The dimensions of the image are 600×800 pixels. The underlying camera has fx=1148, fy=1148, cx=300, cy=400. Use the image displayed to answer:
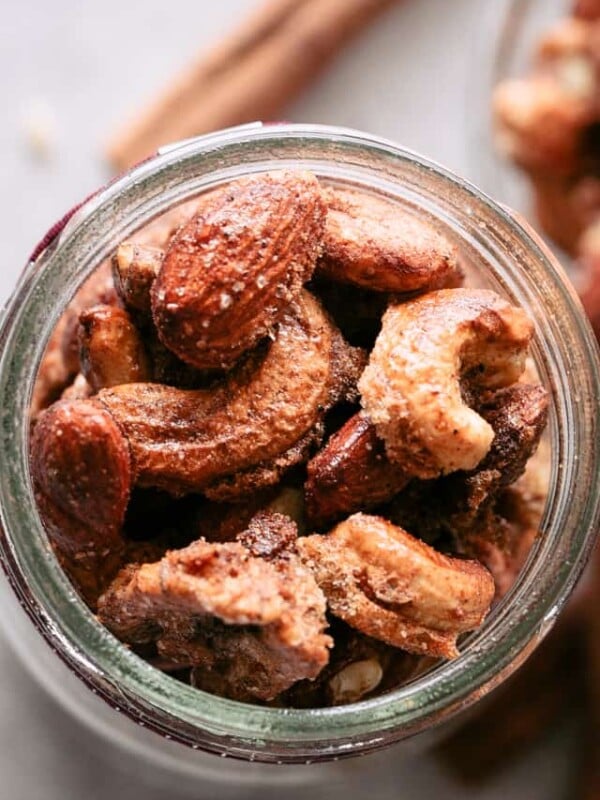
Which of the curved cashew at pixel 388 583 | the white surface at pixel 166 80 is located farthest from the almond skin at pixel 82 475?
the white surface at pixel 166 80

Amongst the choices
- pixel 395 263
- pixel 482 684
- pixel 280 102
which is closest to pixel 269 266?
pixel 395 263

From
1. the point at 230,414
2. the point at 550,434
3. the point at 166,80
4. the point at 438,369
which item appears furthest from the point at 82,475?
the point at 166,80

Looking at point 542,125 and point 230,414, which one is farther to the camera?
point 542,125

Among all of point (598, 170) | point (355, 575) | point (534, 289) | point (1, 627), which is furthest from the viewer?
point (598, 170)

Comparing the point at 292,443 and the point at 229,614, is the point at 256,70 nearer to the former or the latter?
the point at 292,443

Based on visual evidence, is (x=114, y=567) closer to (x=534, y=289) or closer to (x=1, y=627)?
(x=534, y=289)

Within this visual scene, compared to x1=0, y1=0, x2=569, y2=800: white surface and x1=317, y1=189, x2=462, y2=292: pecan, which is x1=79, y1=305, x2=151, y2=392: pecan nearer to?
x1=317, y1=189, x2=462, y2=292: pecan
